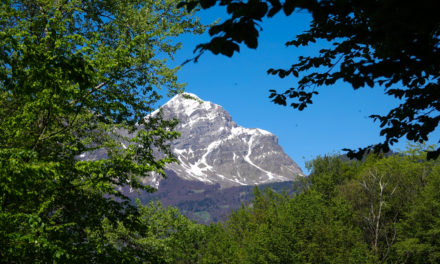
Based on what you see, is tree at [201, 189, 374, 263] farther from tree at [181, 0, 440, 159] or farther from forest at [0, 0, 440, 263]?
tree at [181, 0, 440, 159]

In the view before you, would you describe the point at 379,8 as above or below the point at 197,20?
below

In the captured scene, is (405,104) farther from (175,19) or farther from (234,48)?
(175,19)

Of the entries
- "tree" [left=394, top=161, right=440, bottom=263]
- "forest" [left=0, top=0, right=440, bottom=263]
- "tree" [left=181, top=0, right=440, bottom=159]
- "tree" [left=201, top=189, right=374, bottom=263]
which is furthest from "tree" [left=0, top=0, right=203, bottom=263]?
"tree" [left=394, top=161, right=440, bottom=263]

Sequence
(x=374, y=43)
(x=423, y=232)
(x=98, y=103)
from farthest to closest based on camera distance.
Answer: (x=423, y=232) < (x=98, y=103) < (x=374, y=43)

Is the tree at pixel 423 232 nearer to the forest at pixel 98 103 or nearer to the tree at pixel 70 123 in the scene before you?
the forest at pixel 98 103

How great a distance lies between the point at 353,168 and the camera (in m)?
73.4

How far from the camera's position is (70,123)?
40.1 feet

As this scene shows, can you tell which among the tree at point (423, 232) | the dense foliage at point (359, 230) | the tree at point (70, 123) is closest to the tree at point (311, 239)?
the dense foliage at point (359, 230)

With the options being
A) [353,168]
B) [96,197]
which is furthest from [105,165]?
[353,168]

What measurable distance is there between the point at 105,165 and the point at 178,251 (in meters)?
46.7

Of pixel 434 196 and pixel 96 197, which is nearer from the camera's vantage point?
pixel 96 197

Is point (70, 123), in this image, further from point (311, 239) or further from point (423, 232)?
point (423, 232)

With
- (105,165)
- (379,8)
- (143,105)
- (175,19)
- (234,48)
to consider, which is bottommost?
(105,165)

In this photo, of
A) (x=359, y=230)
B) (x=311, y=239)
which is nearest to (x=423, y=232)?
(x=359, y=230)
